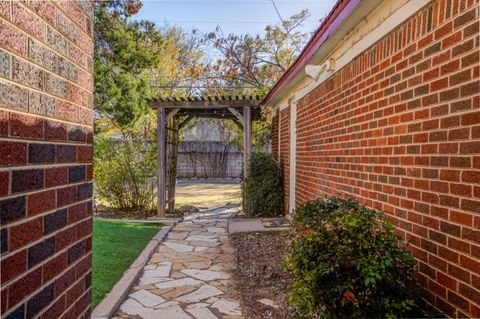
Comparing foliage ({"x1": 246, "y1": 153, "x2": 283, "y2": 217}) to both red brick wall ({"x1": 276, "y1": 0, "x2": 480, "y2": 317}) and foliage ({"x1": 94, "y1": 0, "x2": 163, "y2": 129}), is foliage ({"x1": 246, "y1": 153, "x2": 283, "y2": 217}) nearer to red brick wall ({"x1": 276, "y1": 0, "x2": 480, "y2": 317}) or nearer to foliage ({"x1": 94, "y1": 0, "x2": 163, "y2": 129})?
red brick wall ({"x1": 276, "y1": 0, "x2": 480, "y2": 317})

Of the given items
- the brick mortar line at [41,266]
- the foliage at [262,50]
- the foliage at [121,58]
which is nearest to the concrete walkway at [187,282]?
the brick mortar line at [41,266]

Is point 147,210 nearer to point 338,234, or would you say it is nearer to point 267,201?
point 267,201

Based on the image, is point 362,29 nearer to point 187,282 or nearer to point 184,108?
point 187,282

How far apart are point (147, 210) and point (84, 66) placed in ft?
27.0

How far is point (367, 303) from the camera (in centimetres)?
223

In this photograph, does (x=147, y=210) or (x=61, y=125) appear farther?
(x=147, y=210)

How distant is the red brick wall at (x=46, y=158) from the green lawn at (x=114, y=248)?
2274 mm

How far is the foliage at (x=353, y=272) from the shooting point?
2186 millimetres

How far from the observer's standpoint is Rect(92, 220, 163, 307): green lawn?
427cm

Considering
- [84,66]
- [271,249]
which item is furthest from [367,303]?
[271,249]

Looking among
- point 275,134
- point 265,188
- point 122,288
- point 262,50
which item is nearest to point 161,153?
point 265,188

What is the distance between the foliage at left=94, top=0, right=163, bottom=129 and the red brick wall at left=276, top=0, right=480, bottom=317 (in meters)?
10.9

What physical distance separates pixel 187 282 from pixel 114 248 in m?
1.73

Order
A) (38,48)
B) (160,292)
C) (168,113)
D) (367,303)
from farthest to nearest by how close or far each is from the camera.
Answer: (168,113) < (160,292) < (367,303) < (38,48)
